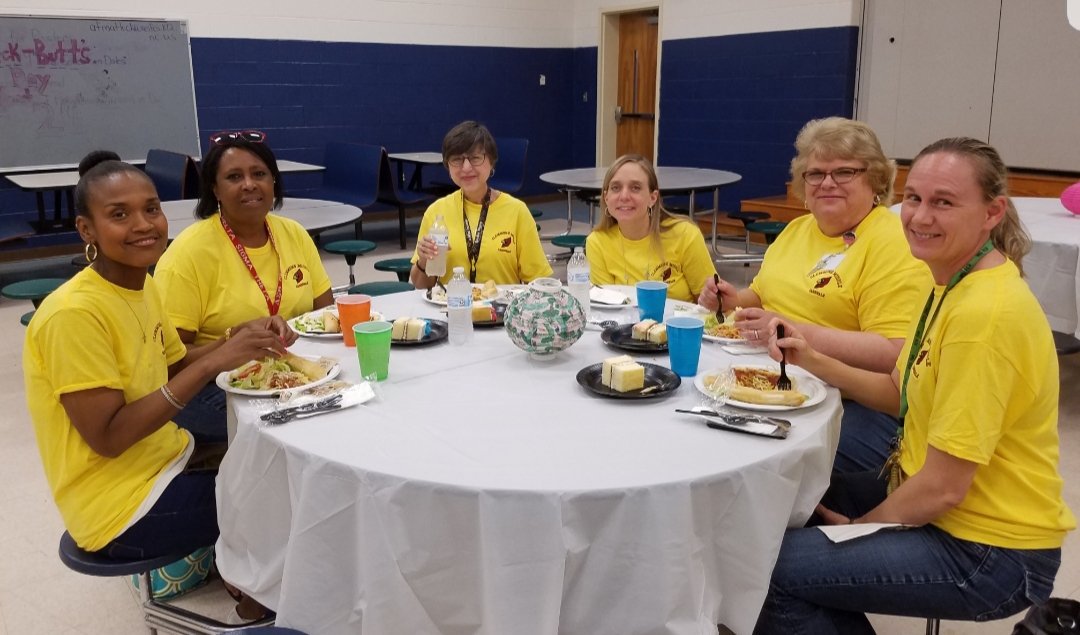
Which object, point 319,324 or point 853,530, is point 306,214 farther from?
point 853,530

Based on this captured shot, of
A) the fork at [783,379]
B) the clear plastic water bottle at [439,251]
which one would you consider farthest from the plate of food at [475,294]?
the fork at [783,379]

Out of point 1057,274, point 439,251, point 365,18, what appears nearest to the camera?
point 439,251

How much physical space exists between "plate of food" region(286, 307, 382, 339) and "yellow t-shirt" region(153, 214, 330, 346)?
0.17 m

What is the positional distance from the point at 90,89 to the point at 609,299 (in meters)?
6.55

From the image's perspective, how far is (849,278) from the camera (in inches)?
87.5

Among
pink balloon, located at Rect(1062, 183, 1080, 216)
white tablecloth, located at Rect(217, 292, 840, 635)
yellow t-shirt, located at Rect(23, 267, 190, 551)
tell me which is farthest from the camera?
pink balloon, located at Rect(1062, 183, 1080, 216)

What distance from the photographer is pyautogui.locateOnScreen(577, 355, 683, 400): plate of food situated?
173 centimetres

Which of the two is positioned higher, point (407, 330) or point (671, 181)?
point (671, 181)

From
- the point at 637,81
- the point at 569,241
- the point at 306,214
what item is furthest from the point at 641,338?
the point at 637,81

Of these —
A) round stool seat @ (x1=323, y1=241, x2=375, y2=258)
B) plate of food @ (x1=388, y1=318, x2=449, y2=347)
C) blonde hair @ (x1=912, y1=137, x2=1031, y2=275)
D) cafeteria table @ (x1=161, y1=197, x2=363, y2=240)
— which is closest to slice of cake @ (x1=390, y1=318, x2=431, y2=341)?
plate of food @ (x1=388, y1=318, x2=449, y2=347)

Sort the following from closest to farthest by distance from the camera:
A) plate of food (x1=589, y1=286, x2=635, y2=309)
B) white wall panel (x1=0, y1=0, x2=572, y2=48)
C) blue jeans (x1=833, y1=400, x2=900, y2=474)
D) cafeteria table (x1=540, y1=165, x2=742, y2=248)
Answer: blue jeans (x1=833, y1=400, x2=900, y2=474) < plate of food (x1=589, y1=286, x2=635, y2=309) < cafeteria table (x1=540, y1=165, x2=742, y2=248) < white wall panel (x1=0, y1=0, x2=572, y2=48)

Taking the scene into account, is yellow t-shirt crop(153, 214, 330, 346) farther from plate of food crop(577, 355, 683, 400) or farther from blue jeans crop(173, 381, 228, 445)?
plate of food crop(577, 355, 683, 400)

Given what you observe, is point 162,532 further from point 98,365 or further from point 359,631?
point 359,631

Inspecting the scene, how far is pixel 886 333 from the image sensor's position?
83.3 inches
